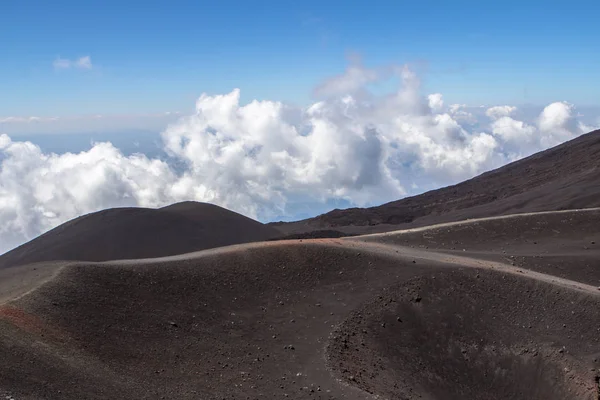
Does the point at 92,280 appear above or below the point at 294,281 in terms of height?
above

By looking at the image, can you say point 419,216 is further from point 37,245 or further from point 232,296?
point 232,296

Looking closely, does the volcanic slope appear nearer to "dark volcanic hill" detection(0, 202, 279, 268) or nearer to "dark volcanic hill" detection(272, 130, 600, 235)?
"dark volcanic hill" detection(0, 202, 279, 268)

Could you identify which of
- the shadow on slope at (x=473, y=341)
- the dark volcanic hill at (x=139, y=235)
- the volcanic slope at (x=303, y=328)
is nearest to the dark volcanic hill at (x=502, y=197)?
the dark volcanic hill at (x=139, y=235)

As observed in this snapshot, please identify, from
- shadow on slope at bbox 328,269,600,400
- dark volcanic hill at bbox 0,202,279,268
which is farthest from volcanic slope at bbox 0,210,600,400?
dark volcanic hill at bbox 0,202,279,268

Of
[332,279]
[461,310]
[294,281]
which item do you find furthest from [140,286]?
[461,310]

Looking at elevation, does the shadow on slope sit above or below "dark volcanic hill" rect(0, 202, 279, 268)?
below
